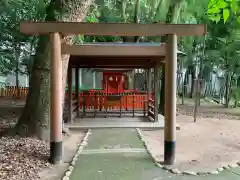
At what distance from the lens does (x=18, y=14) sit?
20.0 metres

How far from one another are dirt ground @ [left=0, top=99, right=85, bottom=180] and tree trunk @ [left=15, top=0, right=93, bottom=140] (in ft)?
1.21

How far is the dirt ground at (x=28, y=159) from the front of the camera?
5648 millimetres

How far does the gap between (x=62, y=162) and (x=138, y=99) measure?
7.79m

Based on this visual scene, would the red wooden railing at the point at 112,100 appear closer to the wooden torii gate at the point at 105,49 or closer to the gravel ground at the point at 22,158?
the gravel ground at the point at 22,158

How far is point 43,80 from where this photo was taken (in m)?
8.54

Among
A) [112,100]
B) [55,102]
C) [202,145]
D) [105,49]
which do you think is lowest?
[202,145]

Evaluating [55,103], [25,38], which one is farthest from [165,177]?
[25,38]

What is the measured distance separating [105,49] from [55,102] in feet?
4.76

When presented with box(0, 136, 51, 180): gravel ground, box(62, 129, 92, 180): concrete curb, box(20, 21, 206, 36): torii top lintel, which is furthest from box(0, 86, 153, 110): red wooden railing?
box(20, 21, 206, 36): torii top lintel

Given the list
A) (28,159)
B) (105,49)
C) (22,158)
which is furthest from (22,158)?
(105,49)

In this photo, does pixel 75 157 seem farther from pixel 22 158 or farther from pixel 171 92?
pixel 171 92

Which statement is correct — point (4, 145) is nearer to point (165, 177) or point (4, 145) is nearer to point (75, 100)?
point (165, 177)

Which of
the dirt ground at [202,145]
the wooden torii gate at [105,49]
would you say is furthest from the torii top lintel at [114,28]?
the dirt ground at [202,145]

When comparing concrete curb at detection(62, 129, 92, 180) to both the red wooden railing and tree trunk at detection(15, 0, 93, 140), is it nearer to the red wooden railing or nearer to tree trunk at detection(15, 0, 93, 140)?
tree trunk at detection(15, 0, 93, 140)
